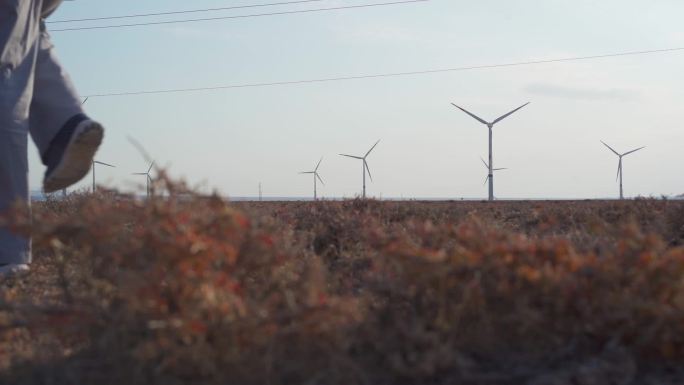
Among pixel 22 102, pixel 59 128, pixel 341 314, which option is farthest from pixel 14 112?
pixel 341 314

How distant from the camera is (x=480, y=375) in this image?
3025 mm

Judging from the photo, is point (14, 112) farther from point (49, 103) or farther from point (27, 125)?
point (49, 103)

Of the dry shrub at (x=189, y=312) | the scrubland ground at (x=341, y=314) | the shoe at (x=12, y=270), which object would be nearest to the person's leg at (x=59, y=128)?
the shoe at (x=12, y=270)

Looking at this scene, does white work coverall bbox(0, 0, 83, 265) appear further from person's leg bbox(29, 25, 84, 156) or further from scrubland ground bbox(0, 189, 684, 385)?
scrubland ground bbox(0, 189, 684, 385)

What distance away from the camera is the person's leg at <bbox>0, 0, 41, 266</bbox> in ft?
16.6

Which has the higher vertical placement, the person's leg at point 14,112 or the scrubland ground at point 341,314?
the person's leg at point 14,112

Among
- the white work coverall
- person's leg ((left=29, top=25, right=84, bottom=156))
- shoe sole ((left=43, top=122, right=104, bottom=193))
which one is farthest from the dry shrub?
person's leg ((left=29, top=25, right=84, bottom=156))

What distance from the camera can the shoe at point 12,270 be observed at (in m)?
5.11

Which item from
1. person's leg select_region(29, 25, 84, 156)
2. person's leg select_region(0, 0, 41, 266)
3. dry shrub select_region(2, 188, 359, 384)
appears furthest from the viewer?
person's leg select_region(29, 25, 84, 156)

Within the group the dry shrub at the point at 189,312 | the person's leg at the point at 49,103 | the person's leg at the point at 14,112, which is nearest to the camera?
the dry shrub at the point at 189,312

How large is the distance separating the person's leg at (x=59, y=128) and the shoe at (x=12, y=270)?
1.71ft

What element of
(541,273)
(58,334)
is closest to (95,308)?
(58,334)

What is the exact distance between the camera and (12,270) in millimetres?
5141

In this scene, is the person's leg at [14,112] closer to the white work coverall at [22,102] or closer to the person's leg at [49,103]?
the white work coverall at [22,102]
